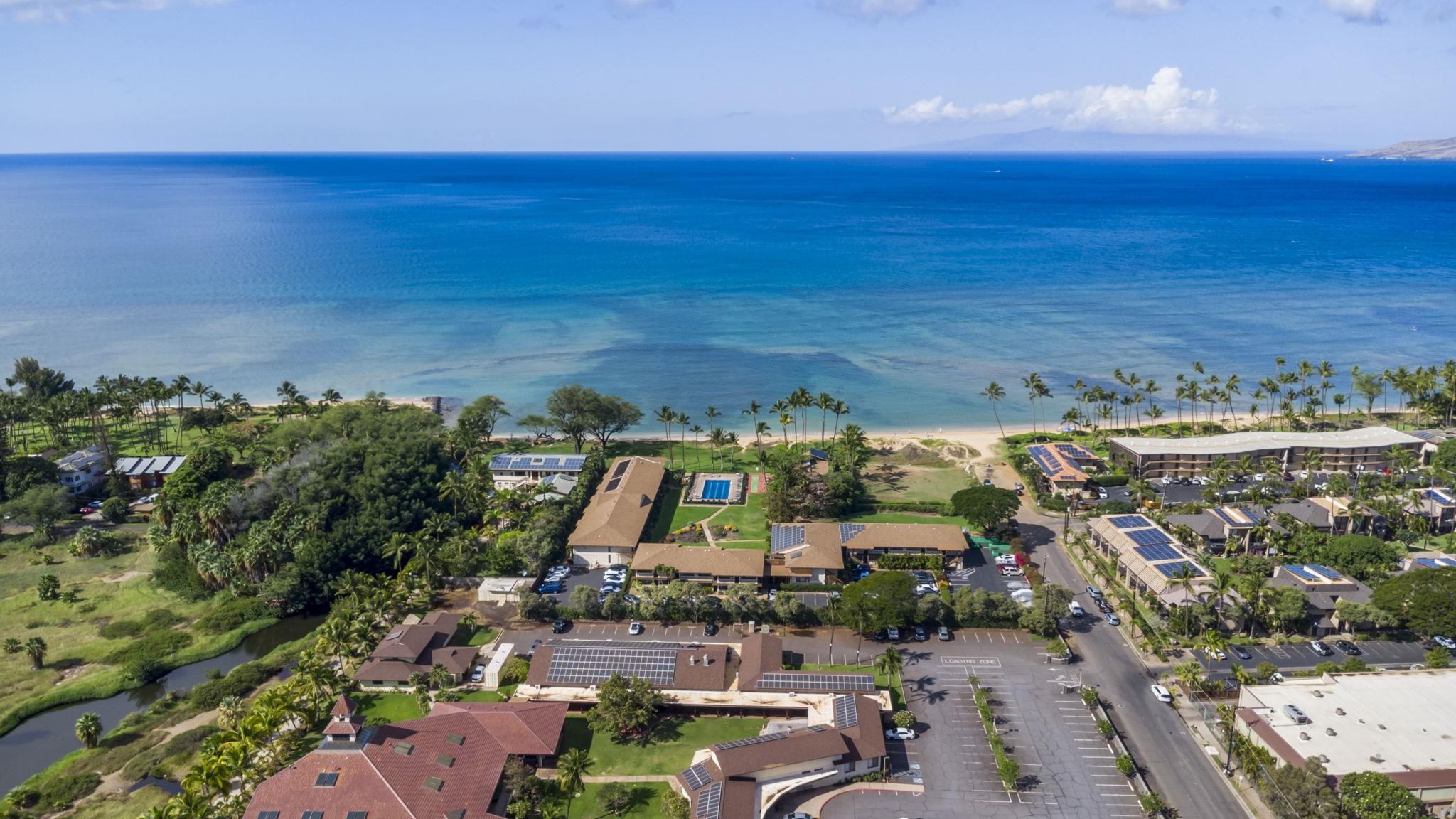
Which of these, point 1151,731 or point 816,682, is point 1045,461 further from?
point 816,682

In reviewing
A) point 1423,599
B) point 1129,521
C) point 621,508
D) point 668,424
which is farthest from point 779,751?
point 668,424

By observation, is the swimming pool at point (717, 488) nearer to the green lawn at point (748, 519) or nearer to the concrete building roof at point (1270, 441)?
the green lawn at point (748, 519)

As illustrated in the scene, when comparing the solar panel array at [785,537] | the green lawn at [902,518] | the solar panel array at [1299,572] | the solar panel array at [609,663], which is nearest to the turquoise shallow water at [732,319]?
the green lawn at [902,518]

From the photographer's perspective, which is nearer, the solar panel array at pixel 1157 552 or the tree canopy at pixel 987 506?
the solar panel array at pixel 1157 552

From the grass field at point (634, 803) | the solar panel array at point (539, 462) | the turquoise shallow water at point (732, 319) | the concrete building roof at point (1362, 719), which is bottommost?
the grass field at point (634, 803)

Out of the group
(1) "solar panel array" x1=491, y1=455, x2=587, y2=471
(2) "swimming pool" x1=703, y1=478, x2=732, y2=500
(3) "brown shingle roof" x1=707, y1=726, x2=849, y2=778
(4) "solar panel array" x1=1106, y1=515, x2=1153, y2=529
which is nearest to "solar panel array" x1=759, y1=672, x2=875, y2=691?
(3) "brown shingle roof" x1=707, y1=726, x2=849, y2=778

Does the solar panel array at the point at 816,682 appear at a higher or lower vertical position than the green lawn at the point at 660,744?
higher

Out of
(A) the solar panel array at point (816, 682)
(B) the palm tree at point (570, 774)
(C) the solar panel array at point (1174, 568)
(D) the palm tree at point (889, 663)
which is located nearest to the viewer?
(B) the palm tree at point (570, 774)

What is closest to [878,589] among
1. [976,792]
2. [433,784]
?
[976,792]

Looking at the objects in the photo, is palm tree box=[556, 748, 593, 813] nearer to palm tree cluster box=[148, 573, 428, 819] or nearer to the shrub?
palm tree cluster box=[148, 573, 428, 819]
